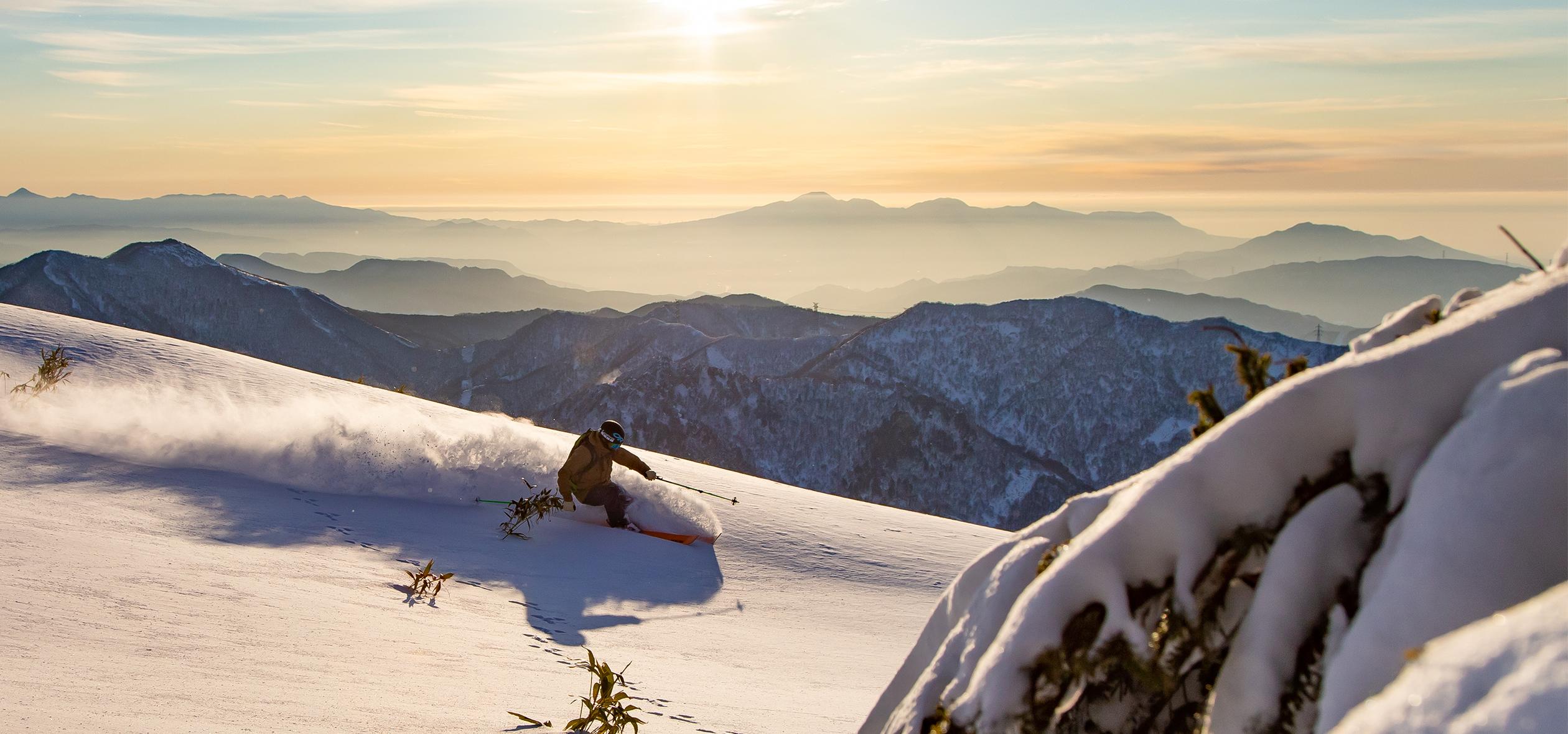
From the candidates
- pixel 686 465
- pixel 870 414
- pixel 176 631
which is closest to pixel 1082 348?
pixel 870 414

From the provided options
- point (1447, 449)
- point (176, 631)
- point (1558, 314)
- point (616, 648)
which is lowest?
point (616, 648)

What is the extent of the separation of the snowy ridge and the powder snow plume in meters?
7.35

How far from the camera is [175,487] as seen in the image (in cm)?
725

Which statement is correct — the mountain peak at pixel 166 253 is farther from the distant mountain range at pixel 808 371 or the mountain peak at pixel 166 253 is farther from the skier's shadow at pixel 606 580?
the skier's shadow at pixel 606 580

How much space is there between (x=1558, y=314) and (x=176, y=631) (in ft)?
15.2

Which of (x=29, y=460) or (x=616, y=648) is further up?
(x=29, y=460)

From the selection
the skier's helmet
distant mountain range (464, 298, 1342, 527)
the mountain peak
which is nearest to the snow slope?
the skier's helmet

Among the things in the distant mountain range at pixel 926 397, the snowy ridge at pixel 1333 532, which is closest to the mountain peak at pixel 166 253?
the distant mountain range at pixel 926 397

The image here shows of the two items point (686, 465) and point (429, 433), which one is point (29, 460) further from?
point (686, 465)

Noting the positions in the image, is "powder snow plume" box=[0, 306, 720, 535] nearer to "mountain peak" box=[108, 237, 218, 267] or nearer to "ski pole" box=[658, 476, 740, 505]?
"ski pole" box=[658, 476, 740, 505]

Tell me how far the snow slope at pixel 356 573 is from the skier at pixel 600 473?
0.96 ft

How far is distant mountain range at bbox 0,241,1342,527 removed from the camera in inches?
2346

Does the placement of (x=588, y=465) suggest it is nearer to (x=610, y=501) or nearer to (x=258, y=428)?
(x=610, y=501)

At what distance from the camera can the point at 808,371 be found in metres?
70.9
